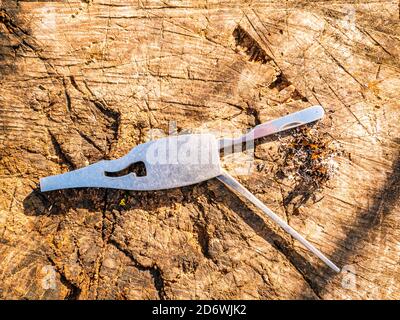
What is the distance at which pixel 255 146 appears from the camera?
2.62m

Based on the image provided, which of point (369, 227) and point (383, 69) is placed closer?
point (369, 227)

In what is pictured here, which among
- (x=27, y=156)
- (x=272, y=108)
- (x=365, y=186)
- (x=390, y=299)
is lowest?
A: (x=390, y=299)

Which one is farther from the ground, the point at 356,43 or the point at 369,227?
the point at 356,43

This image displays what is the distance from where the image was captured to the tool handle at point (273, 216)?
2.49 metres

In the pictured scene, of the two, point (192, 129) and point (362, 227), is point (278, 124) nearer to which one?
point (192, 129)

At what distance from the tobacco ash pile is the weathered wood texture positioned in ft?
0.05

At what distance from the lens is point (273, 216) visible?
8.26ft

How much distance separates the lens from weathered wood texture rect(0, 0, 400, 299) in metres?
2.52

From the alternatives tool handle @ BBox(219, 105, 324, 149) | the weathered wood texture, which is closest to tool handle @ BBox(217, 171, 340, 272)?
the weathered wood texture

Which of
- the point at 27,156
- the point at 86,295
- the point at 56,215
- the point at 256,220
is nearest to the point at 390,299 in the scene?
the point at 256,220

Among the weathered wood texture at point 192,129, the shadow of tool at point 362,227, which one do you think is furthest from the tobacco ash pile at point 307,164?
the shadow of tool at point 362,227

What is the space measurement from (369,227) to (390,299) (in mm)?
403

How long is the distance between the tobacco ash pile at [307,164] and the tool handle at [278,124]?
8 centimetres

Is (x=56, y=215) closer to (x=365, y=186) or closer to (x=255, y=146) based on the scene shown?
(x=255, y=146)
